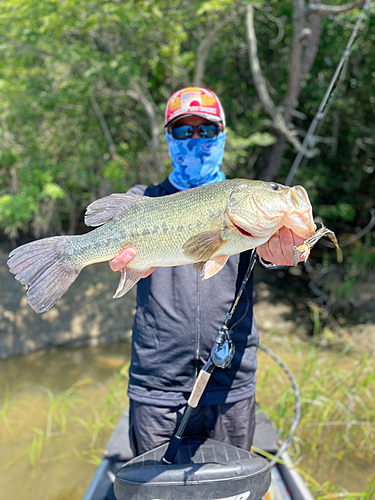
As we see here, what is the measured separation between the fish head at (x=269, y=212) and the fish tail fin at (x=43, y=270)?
0.79 metres

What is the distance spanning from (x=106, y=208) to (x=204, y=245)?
0.55 meters

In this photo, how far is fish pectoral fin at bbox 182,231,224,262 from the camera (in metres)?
1.61

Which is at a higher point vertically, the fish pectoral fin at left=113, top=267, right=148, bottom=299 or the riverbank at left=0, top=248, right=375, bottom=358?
the fish pectoral fin at left=113, top=267, right=148, bottom=299

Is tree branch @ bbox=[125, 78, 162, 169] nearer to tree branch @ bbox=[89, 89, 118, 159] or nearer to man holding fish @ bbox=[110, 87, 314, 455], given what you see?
tree branch @ bbox=[89, 89, 118, 159]

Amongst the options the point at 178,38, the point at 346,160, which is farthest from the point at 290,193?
the point at 346,160

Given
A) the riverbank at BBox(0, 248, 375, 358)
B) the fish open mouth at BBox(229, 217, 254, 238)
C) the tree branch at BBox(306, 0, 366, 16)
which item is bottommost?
the riverbank at BBox(0, 248, 375, 358)

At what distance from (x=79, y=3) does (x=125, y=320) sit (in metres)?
5.52

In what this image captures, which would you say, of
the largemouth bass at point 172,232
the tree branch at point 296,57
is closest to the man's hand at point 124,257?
the largemouth bass at point 172,232

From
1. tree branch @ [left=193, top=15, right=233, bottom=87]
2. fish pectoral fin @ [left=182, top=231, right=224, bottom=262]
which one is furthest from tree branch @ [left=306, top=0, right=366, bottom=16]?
fish pectoral fin @ [left=182, top=231, right=224, bottom=262]

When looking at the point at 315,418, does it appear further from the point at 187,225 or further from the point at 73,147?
the point at 73,147

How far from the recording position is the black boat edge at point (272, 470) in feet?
9.13

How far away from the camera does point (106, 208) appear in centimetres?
187

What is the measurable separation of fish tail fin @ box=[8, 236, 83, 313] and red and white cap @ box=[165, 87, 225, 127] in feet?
3.33

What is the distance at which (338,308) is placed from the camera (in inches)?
313
